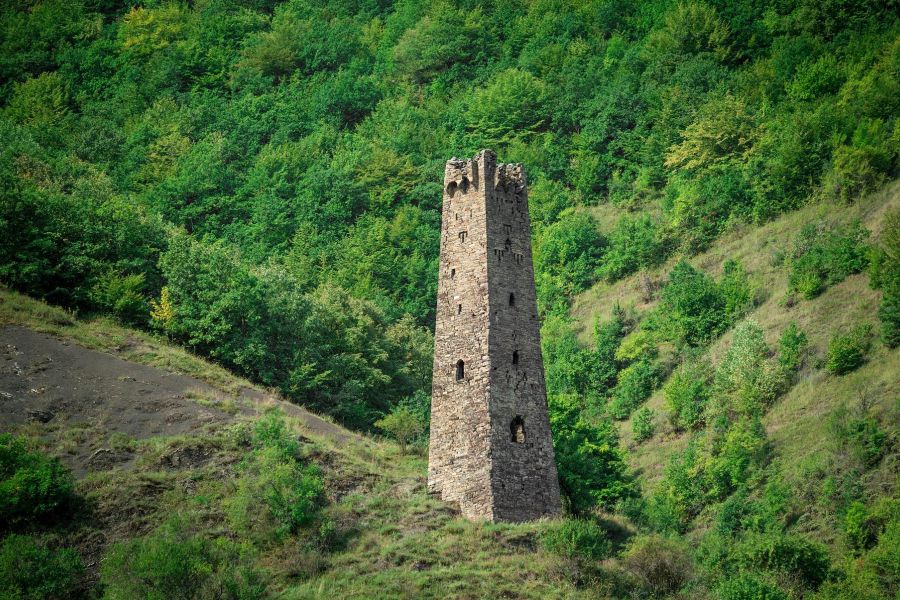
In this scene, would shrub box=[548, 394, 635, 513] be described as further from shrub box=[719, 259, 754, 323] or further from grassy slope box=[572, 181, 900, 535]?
shrub box=[719, 259, 754, 323]

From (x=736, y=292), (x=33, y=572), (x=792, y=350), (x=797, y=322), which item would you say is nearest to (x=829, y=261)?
(x=797, y=322)

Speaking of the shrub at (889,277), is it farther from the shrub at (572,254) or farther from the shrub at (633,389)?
the shrub at (572,254)

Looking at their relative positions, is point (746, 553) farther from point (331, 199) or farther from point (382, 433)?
point (331, 199)

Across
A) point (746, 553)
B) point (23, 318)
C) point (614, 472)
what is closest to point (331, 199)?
point (23, 318)

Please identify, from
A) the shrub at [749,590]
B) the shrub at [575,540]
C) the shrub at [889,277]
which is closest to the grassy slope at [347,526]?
the shrub at [575,540]

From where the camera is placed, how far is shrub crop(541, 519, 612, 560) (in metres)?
40.5

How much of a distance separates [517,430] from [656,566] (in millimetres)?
7009

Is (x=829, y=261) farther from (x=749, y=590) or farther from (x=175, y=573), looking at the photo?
(x=175, y=573)

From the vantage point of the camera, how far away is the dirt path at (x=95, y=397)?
4778 centimetres

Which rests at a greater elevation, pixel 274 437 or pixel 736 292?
pixel 736 292

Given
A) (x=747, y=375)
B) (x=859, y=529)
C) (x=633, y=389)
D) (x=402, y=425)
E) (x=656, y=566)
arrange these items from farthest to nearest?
(x=633, y=389) → (x=747, y=375) → (x=402, y=425) → (x=859, y=529) → (x=656, y=566)

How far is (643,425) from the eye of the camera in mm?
65688

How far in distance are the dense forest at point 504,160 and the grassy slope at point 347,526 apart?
602 cm

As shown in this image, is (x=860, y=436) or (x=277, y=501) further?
(x=860, y=436)
